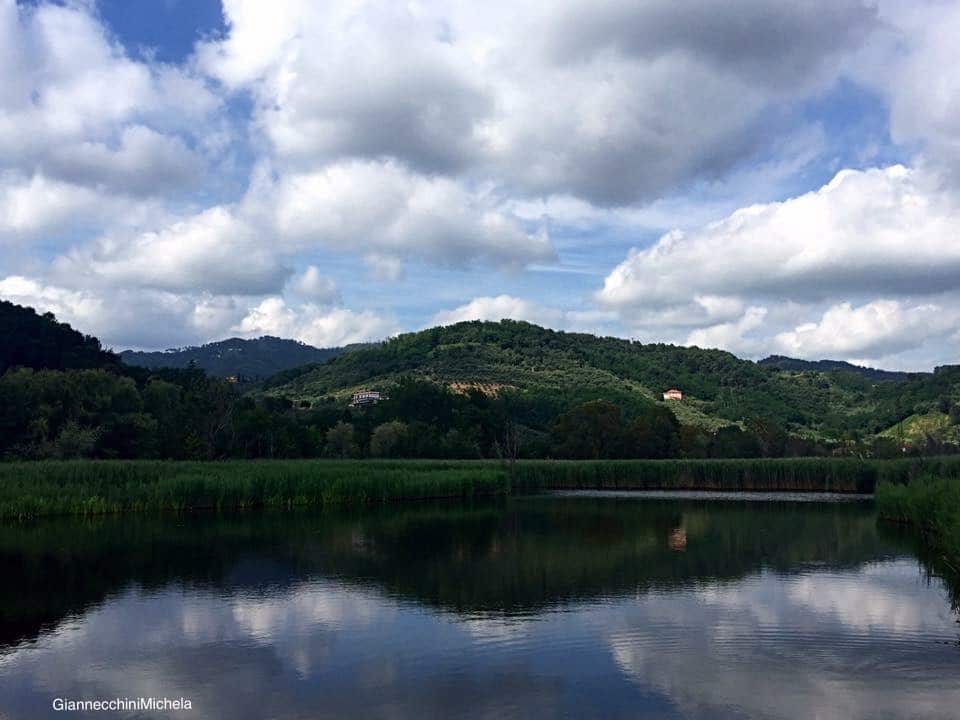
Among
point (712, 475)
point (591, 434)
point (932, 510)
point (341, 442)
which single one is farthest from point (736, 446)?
point (932, 510)

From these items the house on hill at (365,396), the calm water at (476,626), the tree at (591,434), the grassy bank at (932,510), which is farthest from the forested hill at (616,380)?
the calm water at (476,626)

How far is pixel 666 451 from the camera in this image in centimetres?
8269

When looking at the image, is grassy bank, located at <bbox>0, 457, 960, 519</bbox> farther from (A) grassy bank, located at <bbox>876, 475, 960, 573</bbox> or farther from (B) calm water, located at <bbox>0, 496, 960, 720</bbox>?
(B) calm water, located at <bbox>0, 496, 960, 720</bbox>

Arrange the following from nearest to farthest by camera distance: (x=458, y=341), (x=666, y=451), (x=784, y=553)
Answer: (x=784, y=553)
(x=666, y=451)
(x=458, y=341)

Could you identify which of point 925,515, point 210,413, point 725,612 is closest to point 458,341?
point 210,413

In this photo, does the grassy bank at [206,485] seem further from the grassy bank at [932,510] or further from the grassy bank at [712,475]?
the grassy bank at [932,510]

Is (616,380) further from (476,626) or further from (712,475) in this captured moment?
(476,626)

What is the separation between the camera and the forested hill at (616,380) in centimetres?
11694

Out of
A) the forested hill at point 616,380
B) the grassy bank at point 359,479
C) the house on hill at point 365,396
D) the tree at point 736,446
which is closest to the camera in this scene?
the grassy bank at point 359,479

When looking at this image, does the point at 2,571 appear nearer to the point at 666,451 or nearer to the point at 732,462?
the point at 732,462

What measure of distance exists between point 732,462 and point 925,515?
29.6 metres

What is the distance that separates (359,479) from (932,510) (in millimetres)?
28092

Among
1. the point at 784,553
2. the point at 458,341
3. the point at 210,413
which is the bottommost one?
the point at 784,553

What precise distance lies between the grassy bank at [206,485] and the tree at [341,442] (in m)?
16.2
